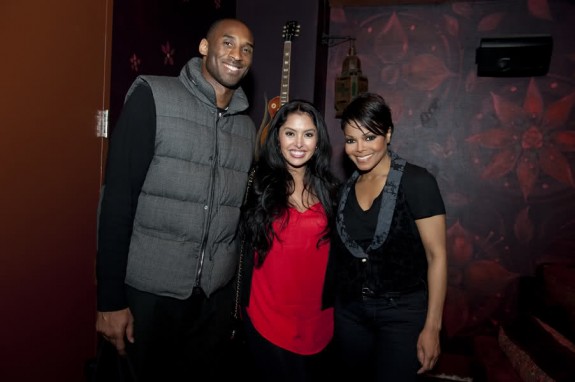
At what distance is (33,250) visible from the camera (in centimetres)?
169

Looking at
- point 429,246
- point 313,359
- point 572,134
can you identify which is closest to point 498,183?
point 572,134

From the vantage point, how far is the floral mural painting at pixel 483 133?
3.49m

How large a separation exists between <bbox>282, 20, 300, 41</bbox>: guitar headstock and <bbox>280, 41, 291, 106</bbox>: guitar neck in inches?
1.9

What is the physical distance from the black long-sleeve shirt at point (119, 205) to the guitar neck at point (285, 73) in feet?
6.07

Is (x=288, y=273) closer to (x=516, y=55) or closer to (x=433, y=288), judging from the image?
(x=433, y=288)

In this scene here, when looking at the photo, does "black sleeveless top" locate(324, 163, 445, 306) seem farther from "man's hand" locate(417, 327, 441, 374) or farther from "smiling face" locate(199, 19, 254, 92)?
"smiling face" locate(199, 19, 254, 92)

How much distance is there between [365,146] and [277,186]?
462mm

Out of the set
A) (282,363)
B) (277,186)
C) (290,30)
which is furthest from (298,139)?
(290,30)

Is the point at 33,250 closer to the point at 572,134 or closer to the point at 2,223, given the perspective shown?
the point at 2,223

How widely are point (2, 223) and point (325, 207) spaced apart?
4.39 feet

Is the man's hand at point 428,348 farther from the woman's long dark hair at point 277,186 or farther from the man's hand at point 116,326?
the man's hand at point 116,326

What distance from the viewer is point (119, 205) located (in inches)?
57.9

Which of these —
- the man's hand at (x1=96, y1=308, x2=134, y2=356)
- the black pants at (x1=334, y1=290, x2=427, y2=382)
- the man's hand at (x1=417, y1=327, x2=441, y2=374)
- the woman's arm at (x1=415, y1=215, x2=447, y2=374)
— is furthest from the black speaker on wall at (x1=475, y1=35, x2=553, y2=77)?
the man's hand at (x1=96, y1=308, x2=134, y2=356)

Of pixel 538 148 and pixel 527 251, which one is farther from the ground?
pixel 538 148
